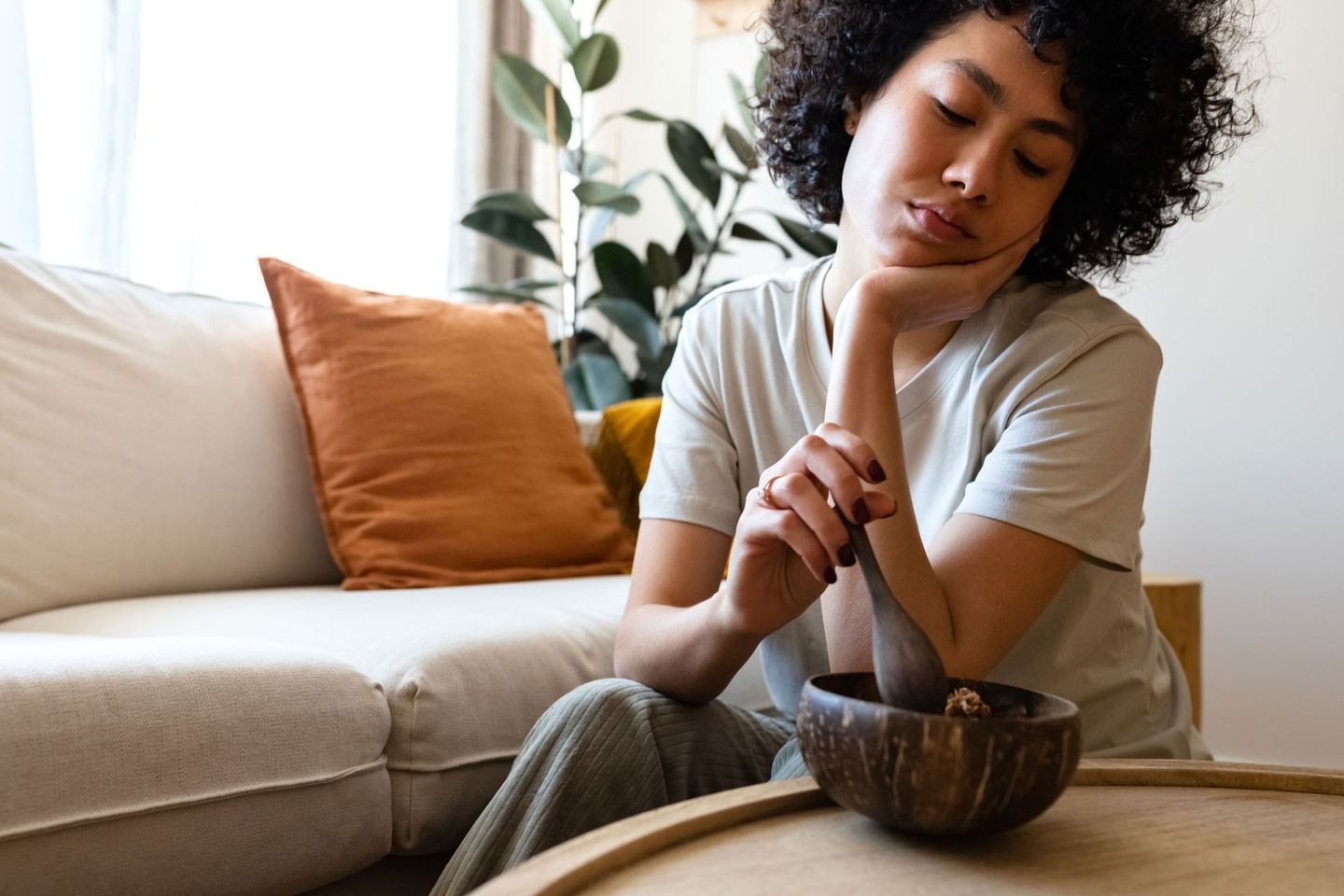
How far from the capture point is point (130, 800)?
3.33 feet

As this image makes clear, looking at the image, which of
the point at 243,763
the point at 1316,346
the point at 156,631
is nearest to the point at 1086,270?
the point at 243,763

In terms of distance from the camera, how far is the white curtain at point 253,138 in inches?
90.5

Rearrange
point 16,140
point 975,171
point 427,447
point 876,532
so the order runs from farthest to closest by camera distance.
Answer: point 16,140, point 427,447, point 975,171, point 876,532

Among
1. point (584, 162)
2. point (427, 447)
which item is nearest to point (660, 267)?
point (584, 162)

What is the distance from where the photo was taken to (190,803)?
1.05 meters

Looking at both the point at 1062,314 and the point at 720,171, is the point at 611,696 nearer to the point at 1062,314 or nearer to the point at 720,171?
the point at 1062,314

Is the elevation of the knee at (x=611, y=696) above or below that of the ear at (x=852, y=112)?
below

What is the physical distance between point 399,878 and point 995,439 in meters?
0.75

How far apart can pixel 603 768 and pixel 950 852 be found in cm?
39

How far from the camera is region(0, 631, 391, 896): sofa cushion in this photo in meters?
0.97

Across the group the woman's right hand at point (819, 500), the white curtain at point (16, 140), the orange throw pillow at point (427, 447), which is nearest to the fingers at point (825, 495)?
the woman's right hand at point (819, 500)

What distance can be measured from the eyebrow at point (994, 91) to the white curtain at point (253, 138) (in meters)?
1.72

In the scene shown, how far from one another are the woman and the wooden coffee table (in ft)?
0.66

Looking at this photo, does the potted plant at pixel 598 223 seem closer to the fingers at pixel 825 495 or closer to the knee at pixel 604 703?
the knee at pixel 604 703
